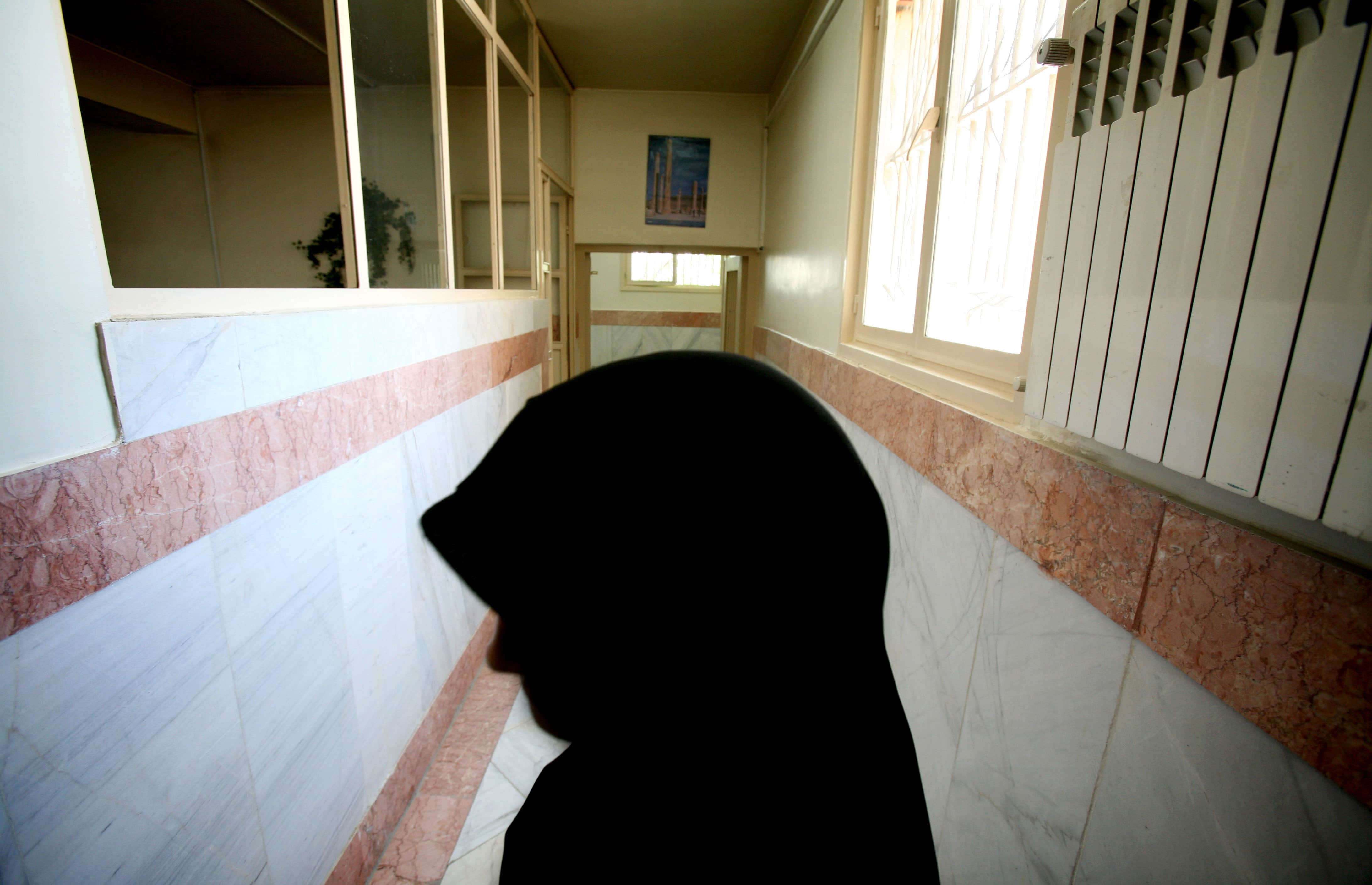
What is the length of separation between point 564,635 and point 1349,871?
86 cm

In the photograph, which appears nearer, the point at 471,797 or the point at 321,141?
the point at 471,797

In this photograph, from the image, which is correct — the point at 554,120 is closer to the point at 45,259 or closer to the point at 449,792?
the point at 45,259

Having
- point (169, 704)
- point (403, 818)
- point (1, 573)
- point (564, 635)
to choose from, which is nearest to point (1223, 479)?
point (564, 635)

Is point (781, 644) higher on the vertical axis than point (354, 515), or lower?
higher

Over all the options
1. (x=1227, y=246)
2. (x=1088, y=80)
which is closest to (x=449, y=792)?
(x=1227, y=246)

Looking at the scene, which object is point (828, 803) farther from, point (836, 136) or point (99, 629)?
point (836, 136)

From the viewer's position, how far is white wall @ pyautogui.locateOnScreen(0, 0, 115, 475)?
71cm

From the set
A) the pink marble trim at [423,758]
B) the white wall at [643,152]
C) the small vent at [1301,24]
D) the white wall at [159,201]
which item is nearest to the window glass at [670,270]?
the white wall at [643,152]

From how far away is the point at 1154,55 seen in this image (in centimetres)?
83

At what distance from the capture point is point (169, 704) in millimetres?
986

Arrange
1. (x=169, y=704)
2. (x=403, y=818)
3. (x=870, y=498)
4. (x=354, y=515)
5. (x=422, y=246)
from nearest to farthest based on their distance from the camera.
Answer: (x=870, y=498)
(x=169, y=704)
(x=354, y=515)
(x=403, y=818)
(x=422, y=246)

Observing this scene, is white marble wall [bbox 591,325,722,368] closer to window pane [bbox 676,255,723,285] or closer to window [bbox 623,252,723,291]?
window [bbox 623,252,723,291]

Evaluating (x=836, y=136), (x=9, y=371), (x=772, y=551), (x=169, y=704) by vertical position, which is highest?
(x=836, y=136)

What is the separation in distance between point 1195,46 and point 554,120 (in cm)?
518
